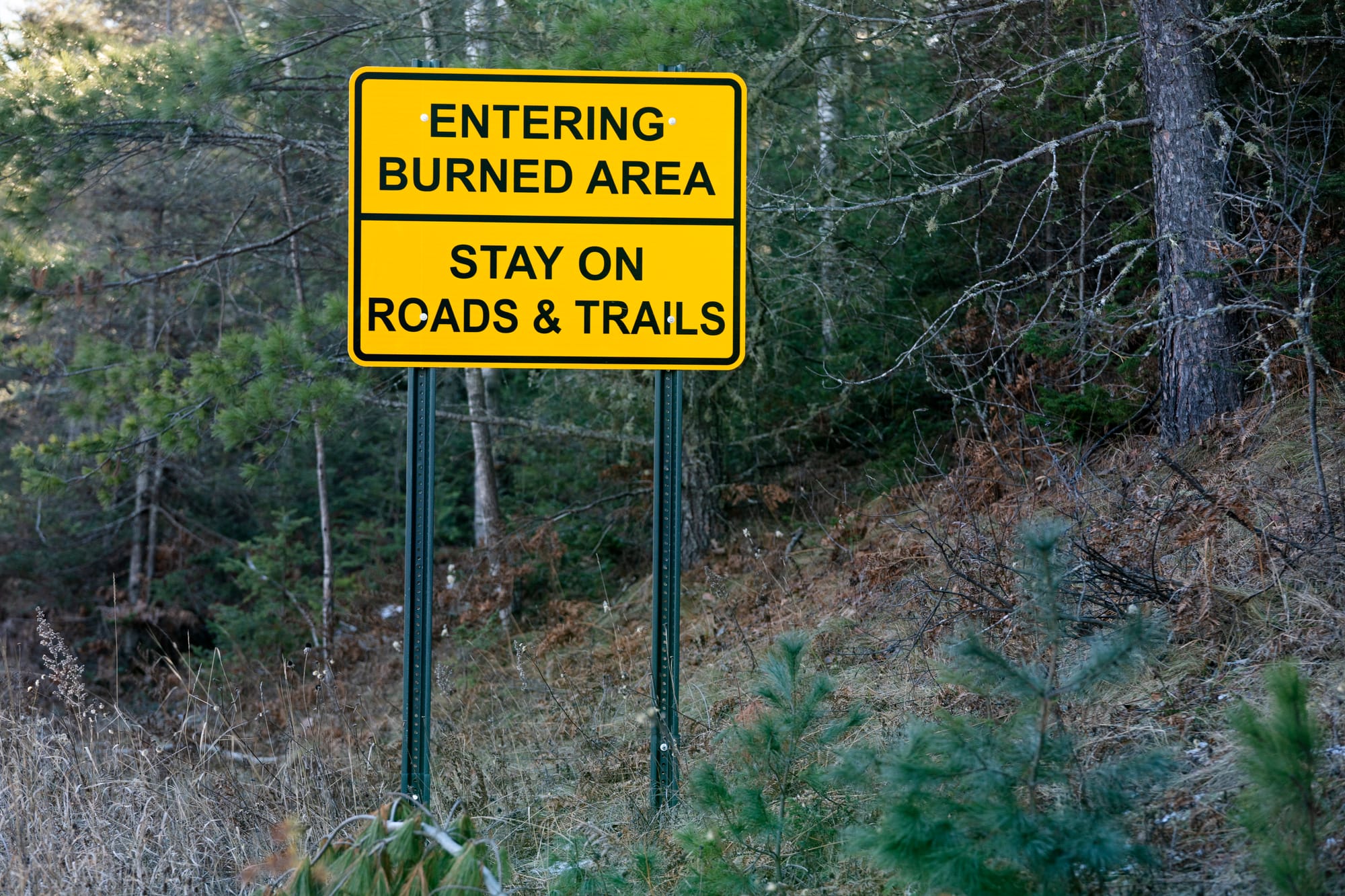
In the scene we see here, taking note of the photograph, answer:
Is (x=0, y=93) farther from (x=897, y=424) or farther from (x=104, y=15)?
(x=104, y=15)

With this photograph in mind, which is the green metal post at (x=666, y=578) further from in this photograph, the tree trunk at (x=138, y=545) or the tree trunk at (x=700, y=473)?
the tree trunk at (x=138, y=545)

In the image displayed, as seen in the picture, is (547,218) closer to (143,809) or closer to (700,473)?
(143,809)

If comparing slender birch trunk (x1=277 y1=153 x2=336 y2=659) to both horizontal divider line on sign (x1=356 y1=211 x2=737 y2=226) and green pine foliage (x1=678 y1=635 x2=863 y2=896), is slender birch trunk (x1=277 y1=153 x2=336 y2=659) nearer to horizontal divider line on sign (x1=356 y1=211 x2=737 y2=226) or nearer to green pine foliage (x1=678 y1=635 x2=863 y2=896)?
horizontal divider line on sign (x1=356 y1=211 x2=737 y2=226)

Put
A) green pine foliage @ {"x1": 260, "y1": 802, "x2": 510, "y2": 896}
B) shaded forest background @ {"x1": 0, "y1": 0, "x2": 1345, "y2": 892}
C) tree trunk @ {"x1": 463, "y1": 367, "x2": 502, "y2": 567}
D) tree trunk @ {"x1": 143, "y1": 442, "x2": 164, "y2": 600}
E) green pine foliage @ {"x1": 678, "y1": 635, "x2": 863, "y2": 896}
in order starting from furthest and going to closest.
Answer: tree trunk @ {"x1": 143, "y1": 442, "x2": 164, "y2": 600}, tree trunk @ {"x1": 463, "y1": 367, "x2": 502, "y2": 567}, shaded forest background @ {"x1": 0, "y1": 0, "x2": 1345, "y2": 892}, green pine foliage @ {"x1": 678, "y1": 635, "x2": 863, "y2": 896}, green pine foliage @ {"x1": 260, "y1": 802, "x2": 510, "y2": 896}

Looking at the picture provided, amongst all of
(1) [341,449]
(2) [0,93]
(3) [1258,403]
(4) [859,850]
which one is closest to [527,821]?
(4) [859,850]

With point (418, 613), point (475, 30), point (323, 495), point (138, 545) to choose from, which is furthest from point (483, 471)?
point (418, 613)

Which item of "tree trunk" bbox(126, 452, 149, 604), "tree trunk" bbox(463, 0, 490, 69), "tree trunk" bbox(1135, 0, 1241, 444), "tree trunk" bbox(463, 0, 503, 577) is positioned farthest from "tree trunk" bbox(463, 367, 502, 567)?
"tree trunk" bbox(1135, 0, 1241, 444)

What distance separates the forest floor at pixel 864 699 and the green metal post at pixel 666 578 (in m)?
0.21

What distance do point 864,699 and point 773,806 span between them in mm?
1333

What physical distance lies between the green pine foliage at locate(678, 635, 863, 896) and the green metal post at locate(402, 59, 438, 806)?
1295 millimetres

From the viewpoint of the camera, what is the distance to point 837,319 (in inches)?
371

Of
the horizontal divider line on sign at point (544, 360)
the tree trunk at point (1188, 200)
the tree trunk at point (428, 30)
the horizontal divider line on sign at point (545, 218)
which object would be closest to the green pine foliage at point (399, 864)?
the horizontal divider line on sign at point (544, 360)

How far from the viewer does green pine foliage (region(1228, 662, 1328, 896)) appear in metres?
2.35

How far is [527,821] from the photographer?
4.38m
